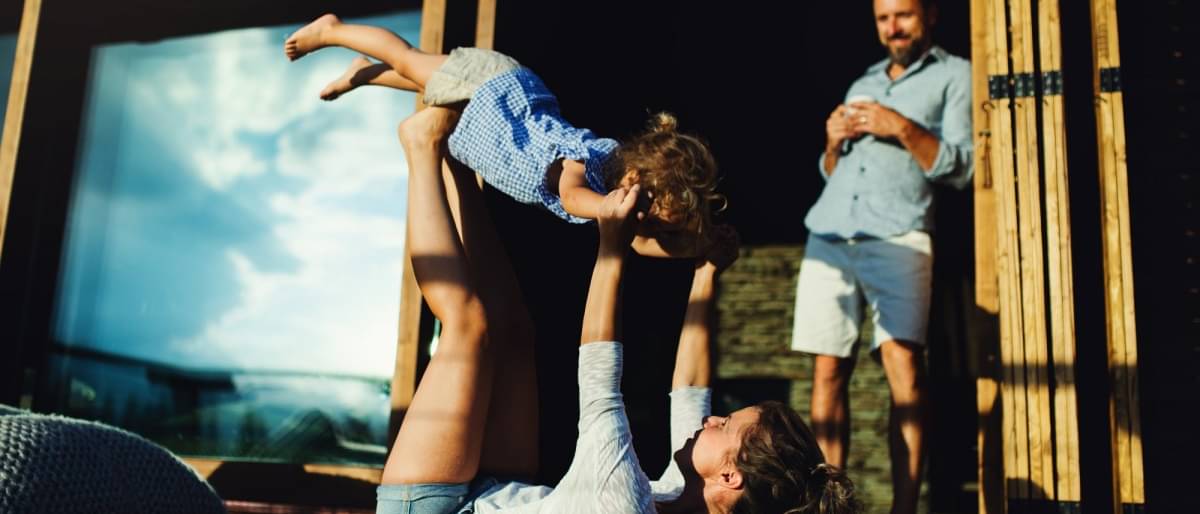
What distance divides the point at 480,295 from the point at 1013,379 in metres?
1.47

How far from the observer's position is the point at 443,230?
2.33m

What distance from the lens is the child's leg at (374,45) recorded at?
269cm

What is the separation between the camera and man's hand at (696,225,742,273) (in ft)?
8.15

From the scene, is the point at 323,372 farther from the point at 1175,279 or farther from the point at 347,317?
the point at 1175,279

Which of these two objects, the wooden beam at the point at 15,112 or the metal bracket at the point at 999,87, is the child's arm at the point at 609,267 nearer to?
the metal bracket at the point at 999,87

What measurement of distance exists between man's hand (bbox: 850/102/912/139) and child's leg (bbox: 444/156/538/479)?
55.3 inches

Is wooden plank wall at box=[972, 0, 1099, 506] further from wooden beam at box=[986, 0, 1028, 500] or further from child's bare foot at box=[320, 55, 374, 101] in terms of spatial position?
child's bare foot at box=[320, 55, 374, 101]

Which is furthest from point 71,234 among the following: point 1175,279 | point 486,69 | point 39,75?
point 1175,279

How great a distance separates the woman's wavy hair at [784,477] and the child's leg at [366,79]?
A: 142cm

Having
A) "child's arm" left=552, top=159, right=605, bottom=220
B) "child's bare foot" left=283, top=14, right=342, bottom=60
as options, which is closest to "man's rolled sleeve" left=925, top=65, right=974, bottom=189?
"child's arm" left=552, top=159, right=605, bottom=220

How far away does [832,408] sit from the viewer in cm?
321

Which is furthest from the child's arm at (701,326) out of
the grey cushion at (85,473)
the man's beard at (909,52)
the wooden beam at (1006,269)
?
the man's beard at (909,52)

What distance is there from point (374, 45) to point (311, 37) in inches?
9.1

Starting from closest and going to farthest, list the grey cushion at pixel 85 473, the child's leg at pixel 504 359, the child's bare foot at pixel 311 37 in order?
the grey cushion at pixel 85 473, the child's leg at pixel 504 359, the child's bare foot at pixel 311 37
